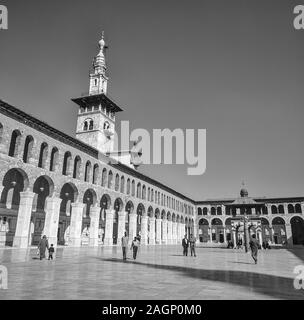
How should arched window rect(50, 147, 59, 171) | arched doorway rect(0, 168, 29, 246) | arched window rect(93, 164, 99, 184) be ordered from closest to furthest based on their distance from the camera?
arched window rect(50, 147, 59, 171), arched doorway rect(0, 168, 29, 246), arched window rect(93, 164, 99, 184)

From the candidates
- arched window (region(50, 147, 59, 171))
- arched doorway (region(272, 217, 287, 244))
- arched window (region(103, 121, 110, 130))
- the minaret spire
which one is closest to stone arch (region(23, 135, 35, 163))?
arched window (region(50, 147, 59, 171))

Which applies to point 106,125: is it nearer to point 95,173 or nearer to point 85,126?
point 85,126

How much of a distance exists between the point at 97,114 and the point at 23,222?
2875 cm

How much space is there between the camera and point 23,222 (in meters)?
21.0

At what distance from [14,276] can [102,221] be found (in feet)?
99.4

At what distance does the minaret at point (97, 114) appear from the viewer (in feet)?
153

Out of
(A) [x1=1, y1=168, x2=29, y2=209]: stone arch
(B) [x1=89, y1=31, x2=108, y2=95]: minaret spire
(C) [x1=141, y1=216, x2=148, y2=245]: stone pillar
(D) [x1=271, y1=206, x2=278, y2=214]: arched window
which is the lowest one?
(C) [x1=141, y1=216, x2=148, y2=245]: stone pillar

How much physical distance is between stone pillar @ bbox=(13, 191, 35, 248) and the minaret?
24473 mm

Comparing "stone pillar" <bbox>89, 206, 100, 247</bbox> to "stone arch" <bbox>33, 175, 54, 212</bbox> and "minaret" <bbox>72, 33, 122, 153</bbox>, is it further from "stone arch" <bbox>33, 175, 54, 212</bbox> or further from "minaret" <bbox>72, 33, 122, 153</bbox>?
"minaret" <bbox>72, 33, 122, 153</bbox>

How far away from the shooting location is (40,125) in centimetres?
2306

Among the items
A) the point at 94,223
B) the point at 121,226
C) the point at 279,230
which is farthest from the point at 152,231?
the point at 279,230

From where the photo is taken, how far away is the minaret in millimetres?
46562

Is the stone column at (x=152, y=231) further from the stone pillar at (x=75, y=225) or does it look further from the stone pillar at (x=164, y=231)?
the stone pillar at (x=75, y=225)

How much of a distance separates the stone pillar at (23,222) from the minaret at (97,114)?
2447cm
